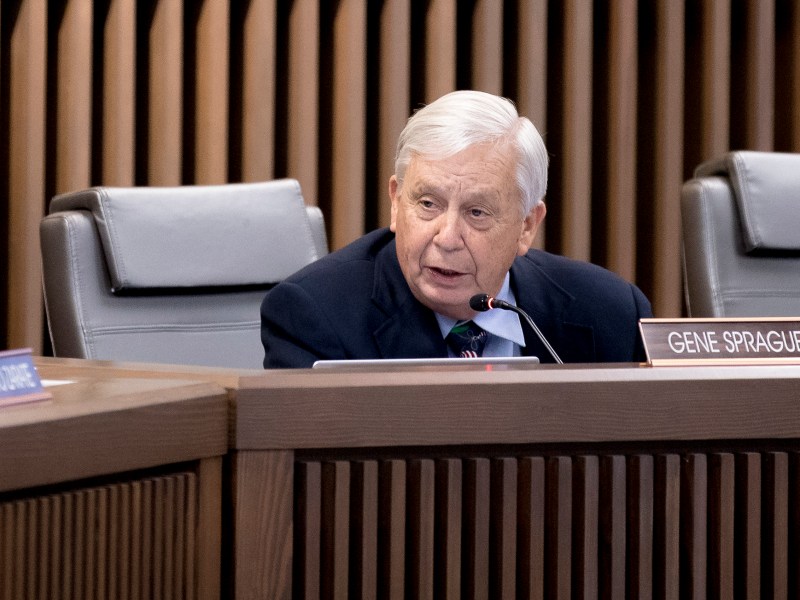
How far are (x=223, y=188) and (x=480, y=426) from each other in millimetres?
1407

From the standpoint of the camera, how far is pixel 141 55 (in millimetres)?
3289

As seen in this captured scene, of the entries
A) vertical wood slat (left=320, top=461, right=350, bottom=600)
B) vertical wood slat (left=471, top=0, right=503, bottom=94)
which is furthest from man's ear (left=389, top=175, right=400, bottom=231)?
vertical wood slat (left=471, top=0, right=503, bottom=94)

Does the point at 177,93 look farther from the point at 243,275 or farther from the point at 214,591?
the point at 214,591

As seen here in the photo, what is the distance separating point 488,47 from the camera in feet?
11.4

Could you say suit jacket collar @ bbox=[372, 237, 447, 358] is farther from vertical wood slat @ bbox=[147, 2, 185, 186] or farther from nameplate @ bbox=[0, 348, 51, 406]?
vertical wood slat @ bbox=[147, 2, 185, 186]

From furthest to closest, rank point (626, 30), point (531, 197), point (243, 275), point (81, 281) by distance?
point (626, 30)
point (243, 275)
point (81, 281)
point (531, 197)

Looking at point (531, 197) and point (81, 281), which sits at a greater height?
point (531, 197)

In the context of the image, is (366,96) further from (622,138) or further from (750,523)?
(750,523)

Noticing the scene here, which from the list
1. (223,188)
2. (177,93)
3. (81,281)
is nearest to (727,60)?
(177,93)

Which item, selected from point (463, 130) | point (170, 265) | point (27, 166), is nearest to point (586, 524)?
point (463, 130)

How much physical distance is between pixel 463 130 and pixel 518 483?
0.81 metres

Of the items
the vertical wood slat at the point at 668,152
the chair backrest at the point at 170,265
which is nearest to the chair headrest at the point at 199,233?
the chair backrest at the point at 170,265

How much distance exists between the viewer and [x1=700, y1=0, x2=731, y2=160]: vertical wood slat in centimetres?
358

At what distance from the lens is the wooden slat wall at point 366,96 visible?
303 cm
